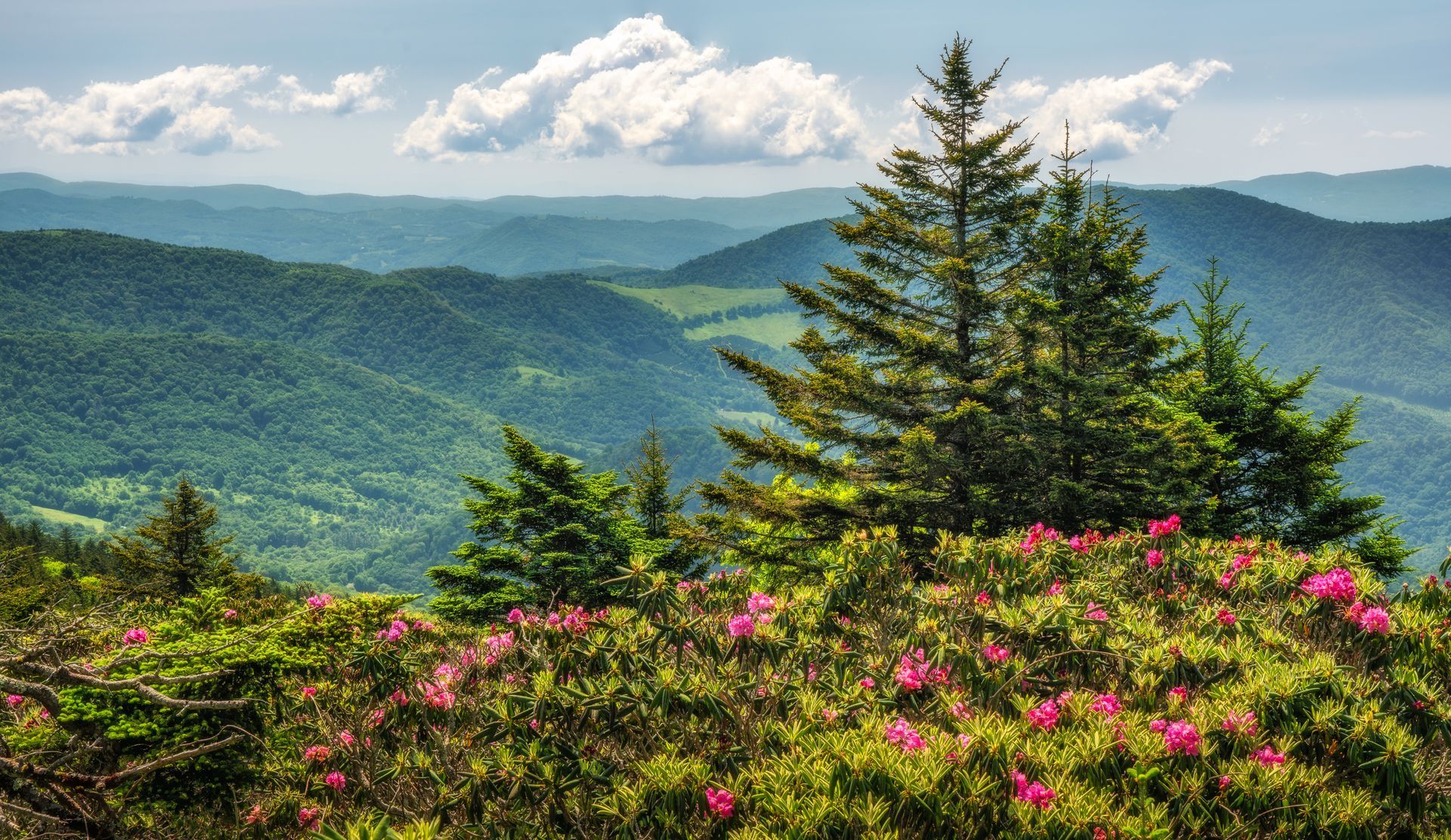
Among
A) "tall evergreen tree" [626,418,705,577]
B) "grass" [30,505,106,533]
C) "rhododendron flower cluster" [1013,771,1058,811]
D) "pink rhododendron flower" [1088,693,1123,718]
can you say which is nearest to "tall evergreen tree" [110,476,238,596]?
"tall evergreen tree" [626,418,705,577]

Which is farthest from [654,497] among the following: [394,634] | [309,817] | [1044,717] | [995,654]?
[1044,717]

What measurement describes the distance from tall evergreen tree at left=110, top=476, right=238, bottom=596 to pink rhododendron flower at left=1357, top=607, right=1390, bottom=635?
79.0 feet

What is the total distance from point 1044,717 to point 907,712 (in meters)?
0.65

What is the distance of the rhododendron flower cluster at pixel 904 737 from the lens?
3.41 m

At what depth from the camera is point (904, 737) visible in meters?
3.50

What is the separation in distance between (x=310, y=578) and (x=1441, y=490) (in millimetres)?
239677

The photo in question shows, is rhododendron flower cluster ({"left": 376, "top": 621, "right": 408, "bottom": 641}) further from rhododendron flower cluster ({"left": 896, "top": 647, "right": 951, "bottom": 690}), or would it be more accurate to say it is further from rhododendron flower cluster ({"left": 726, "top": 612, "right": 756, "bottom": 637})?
rhododendron flower cluster ({"left": 896, "top": 647, "right": 951, "bottom": 690})

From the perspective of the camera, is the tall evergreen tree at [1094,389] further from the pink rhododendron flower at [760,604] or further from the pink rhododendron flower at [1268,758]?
the pink rhododendron flower at [1268,758]

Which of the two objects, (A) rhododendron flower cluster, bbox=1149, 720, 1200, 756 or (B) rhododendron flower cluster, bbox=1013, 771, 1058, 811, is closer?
(B) rhododendron flower cluster, bbox=1013, 771, 1058, 811

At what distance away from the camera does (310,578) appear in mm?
145875

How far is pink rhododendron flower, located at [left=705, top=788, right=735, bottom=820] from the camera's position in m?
3.35

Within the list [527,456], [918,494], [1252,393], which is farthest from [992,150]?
[527,456]

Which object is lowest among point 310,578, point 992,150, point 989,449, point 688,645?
point 310,578

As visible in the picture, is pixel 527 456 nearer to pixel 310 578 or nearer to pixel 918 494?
pixel 918 494
